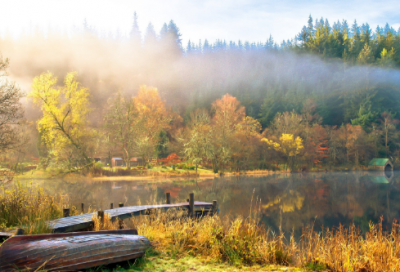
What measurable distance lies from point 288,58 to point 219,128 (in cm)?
5614

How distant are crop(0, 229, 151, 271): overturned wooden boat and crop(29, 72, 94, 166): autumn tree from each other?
2878 centimetres

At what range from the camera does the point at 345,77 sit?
75312mm

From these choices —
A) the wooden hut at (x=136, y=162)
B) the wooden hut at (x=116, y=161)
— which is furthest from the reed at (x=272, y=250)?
the wooden hut at (x=116, y=161)

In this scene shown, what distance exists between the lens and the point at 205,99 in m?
66.1

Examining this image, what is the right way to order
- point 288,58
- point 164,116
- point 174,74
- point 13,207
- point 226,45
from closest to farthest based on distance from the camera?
point 13,207, point 164,116, point 174,74, point 288,58, point 226,45

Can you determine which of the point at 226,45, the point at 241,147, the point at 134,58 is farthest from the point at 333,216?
the point at 226,45

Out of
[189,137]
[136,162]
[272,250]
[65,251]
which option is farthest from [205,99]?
[65,251]

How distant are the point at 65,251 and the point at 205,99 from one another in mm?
62212

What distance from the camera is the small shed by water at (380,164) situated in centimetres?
5231

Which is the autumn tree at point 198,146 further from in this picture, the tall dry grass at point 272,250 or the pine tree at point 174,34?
the pine tree at point 174,34

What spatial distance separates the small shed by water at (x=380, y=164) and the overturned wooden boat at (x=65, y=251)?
57.5 m

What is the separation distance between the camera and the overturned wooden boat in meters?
4.42

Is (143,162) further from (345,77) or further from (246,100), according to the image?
(345,77)

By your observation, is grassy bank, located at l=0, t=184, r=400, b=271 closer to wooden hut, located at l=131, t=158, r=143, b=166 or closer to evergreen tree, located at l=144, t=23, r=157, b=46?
wooden hut, located at l=131, t=158, r=143, b=166
